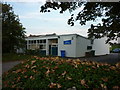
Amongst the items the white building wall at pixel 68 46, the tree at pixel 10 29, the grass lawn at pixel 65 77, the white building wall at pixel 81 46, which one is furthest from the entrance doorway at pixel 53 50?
the grass lawn at pixel 65 77

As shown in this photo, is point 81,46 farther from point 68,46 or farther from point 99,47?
point 99,47

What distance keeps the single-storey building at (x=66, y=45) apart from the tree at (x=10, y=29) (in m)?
6.77

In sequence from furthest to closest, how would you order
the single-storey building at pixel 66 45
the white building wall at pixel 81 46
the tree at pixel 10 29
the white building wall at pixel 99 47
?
the white building wall at pixel 99 47, the white building wall at pixel 81 46, the single-storey building at pixel 66 45, the tree at pixel 10 29

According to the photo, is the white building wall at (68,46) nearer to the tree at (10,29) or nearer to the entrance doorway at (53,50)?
the entrance doorway at (53,50)

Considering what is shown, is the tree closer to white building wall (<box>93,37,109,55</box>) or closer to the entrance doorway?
the entrance doorway

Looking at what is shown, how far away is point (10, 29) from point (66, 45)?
953 cm

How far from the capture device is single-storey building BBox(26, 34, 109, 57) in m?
23.8

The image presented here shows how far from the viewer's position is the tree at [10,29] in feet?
59.3

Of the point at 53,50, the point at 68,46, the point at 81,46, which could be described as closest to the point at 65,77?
the point at 68,46

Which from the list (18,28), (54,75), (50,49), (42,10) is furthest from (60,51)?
(54,75)

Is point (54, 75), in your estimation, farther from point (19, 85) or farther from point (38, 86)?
point (19, 85)

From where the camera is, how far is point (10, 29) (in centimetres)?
1848

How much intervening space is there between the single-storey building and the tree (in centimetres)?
677

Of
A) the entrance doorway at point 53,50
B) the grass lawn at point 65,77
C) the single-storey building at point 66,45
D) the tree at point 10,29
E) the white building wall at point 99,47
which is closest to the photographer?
the grass lawn at point 65,77
